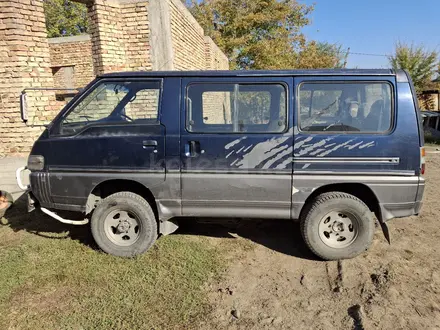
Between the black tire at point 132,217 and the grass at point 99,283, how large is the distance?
115mm

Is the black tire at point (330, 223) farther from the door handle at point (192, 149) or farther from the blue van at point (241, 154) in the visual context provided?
the door handle at point (192, 149)

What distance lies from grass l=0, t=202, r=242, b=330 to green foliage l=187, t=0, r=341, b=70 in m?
19.5

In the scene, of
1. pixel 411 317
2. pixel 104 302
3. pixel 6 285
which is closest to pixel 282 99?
pixel 411 317

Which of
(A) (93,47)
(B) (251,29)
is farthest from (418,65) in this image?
(A) (93,47)

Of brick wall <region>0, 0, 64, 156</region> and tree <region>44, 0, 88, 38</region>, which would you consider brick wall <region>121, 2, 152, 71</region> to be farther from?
tree <region>44, 0, 88, 38</region>

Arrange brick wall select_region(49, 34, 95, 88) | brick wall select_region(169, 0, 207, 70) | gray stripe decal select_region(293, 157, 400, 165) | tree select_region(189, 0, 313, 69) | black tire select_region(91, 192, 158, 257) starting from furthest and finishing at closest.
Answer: tree select_region(189, 0, 313, 69) < brick wall select_region(49, 34, 95, 88) < brick wall select_region(169, 0, 207, 70) < black tire select_region(91, 192, 158, 257) < gray stripe decal select_region(293, 157, 400, 165)

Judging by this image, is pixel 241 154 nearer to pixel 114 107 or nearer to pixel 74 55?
pixel 114 107

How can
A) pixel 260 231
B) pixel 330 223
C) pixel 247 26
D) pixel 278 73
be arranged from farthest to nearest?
pixel 247 26, pixel 260 231, pixel 330 223, pixel 278 73

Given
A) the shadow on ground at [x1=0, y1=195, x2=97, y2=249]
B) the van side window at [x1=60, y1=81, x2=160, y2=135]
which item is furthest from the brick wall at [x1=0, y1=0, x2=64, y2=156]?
the van side window at [x1=60, y1=81, x2=160, y2=135]

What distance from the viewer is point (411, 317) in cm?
260

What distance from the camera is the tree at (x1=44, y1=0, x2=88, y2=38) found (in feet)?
66.6

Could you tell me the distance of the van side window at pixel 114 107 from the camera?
348 centimetres

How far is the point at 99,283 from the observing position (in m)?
3.12

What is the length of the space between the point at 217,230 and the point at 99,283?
173 cm
